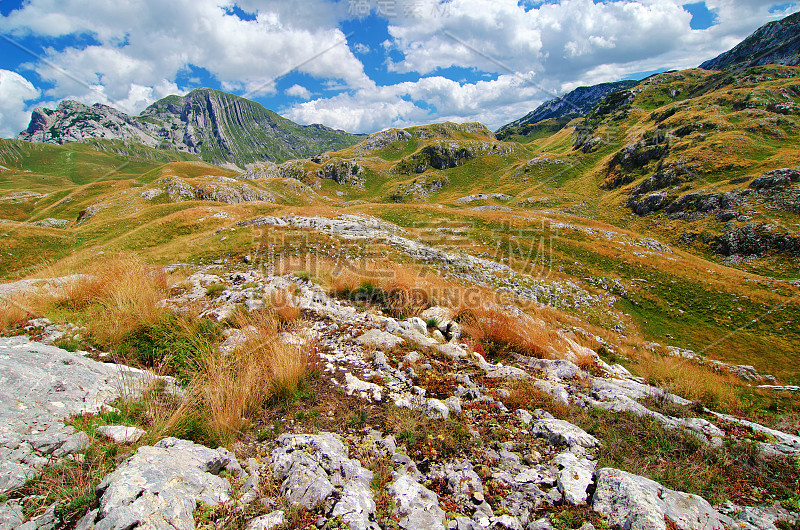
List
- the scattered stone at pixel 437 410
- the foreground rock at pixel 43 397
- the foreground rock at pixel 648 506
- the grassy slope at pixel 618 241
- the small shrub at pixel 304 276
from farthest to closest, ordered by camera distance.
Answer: the grassy slope at pixel 618 241
the small shrub at pixel 304 276
the scattered stone at pixel 437 410
the foreground rock at pixel 648 506
the foreground rock at pixel 43 397

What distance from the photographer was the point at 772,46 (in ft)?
480

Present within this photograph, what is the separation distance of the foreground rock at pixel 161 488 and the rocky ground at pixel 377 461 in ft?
0.04

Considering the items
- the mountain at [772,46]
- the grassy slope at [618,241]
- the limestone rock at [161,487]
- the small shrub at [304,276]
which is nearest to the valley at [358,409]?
the limestone rock at [161,487]

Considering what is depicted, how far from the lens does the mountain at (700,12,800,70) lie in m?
130

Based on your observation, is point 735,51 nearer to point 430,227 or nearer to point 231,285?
point 430,227

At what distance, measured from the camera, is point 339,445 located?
13.4ft

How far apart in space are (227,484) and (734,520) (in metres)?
5.88

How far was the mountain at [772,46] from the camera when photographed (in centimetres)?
12975

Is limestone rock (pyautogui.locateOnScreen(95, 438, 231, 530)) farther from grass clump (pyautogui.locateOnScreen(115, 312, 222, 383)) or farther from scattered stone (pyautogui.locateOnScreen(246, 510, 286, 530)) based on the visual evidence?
grass clump (pyautogui.locateOnScreen(115, 312, 222, 383))

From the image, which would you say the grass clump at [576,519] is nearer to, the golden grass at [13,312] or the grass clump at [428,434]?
the grass clump at [428,434]

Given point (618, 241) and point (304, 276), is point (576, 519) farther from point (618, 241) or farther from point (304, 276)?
point (618, 241)

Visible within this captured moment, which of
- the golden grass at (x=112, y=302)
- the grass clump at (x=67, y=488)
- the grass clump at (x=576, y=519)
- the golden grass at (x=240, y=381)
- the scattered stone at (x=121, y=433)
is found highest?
the golden grass at (x=112, y=302)

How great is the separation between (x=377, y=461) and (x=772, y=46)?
26337 centimetres

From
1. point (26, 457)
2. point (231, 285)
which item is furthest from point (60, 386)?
point (231, 285)
